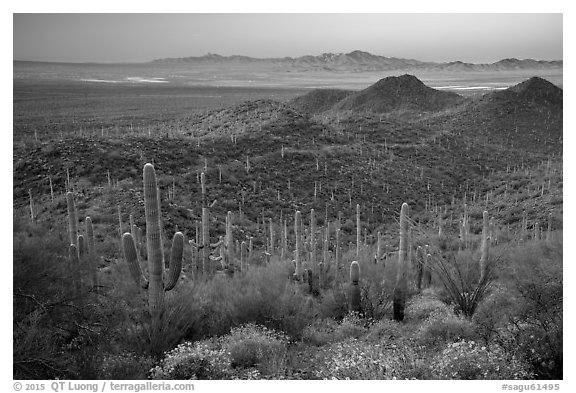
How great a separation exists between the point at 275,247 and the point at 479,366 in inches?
535

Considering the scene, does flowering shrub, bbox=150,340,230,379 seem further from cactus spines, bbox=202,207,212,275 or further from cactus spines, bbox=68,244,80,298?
cactus spines, bbox=202,207,212,275

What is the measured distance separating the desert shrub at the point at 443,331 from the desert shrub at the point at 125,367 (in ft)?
16.6

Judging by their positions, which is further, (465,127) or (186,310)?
(465,127)

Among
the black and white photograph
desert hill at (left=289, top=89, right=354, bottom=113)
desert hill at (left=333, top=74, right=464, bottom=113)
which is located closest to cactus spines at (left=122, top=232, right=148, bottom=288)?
the black and white photograph

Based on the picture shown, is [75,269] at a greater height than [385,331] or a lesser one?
greater

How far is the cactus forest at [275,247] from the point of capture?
754 cm

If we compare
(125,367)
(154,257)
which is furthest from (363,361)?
(154,257)

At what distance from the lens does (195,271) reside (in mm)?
14078

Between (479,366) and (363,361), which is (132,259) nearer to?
(363,361)

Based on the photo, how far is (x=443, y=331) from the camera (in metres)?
9.54
